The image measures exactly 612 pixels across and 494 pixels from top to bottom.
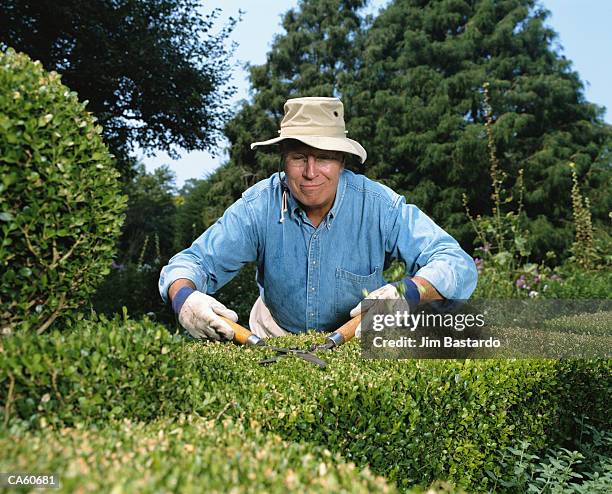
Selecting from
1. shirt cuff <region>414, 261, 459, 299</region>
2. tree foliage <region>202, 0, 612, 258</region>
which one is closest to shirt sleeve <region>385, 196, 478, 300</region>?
shirt cuff <region>414, 261, 459, 299</region>

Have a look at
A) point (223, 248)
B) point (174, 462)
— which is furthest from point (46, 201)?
point (223, 248)

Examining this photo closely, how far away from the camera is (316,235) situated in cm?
379

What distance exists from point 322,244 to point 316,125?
0.71 meters

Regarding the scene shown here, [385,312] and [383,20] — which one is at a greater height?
[383,20]

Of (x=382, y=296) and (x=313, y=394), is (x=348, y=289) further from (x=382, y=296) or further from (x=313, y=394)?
(x=313, y=394)

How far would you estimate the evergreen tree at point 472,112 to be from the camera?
23922 millimetres

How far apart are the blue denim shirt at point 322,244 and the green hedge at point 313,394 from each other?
46 centimetres

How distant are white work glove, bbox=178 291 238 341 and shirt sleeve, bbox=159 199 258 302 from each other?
0.39 meters

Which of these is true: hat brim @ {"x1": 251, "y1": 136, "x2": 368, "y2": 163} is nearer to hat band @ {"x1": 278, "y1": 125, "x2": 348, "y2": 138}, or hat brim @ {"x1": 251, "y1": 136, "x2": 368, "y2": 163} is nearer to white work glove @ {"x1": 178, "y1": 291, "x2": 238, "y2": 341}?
hat band @ {"x1": 278, "y1": 125, "x2": 348, "y2": 138}

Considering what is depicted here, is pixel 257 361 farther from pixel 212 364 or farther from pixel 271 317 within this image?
pixel 271 317

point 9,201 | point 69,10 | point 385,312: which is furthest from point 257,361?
point 69,10

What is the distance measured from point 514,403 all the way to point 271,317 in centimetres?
162

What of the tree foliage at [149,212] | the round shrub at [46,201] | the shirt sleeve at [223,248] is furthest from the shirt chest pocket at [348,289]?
the tree foliage at [149,212]

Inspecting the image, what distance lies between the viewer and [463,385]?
3012 millimetres
